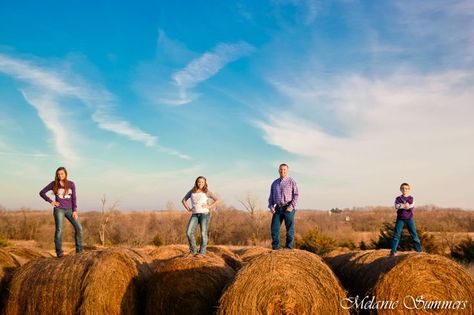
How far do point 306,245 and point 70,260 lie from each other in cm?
2727

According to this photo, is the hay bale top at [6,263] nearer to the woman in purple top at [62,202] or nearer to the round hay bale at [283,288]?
the woman in purple top at [62,202]

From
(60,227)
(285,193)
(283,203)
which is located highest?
(285,193)

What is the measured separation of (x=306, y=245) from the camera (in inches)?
1302

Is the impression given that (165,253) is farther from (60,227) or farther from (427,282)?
(427,282)

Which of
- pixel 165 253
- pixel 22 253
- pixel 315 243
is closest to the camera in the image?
pixel 22 253

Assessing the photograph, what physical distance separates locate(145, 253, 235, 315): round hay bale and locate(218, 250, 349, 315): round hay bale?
1188 mm

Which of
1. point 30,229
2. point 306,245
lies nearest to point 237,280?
point 306,245

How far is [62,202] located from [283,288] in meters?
5.50

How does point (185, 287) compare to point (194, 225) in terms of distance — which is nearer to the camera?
point (185, 287)

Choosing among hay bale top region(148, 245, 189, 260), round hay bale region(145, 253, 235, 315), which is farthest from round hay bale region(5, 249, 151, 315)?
hay bale top region(148, 245, 189, 260)

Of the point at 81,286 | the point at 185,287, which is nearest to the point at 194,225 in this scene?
the point at 185,287

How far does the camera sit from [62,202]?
363 inches

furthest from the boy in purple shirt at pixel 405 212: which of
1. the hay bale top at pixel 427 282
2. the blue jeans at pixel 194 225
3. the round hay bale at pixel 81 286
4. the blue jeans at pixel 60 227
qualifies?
the blue jeans at pixel 60 227

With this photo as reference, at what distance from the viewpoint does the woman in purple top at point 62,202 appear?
359 inches
